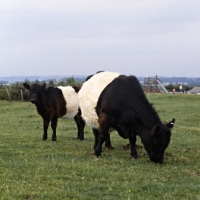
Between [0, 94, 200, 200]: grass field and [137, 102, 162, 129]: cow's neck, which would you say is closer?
[0, 94, 200, 200]: grass field

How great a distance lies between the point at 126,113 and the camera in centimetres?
996

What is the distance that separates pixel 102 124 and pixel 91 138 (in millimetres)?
4827

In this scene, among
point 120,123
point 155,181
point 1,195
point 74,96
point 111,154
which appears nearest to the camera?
point 1,195

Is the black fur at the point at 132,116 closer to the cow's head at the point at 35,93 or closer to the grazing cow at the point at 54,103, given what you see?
the cow's head at the point at 35,93

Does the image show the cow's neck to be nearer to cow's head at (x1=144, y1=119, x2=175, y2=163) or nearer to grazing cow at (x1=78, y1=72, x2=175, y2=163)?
grazing cow at (x1=78, y1=72, x2=175, y2=163)

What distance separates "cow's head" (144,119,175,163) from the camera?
9.30 m

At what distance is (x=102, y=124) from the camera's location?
10.3 meters

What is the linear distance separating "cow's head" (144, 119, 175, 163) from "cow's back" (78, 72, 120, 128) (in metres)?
2.07

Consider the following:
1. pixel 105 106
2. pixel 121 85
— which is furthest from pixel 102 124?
pixel 121 85

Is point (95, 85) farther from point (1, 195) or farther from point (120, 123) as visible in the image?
point (1, 195)

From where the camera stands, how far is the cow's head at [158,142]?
930cm

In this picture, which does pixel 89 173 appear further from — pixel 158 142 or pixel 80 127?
pixel 80 127

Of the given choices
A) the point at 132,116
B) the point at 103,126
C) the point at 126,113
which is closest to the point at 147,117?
the point at 132,116

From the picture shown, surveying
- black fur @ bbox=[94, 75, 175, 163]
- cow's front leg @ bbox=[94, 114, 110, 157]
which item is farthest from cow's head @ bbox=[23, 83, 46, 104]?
cow's front leg @ bbox=[94, 114, 110, 157]
